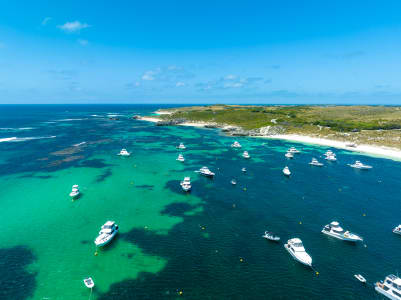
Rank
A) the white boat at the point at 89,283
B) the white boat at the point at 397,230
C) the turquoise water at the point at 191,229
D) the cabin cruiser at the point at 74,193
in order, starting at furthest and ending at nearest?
the cabin cruiser at the point at 74,193 < the white boat at the point at 397,230 < the turquoise water at the point at 191,229 < the white boat at the point at 89,283

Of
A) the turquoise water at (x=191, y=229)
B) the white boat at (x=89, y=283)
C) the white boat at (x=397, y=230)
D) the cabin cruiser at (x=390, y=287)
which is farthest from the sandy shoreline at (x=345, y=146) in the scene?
the white boat at (x=89, y=283)

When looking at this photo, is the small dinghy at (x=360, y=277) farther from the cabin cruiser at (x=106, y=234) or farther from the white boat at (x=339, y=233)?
the cabin cruiser at (x=106, y=234)

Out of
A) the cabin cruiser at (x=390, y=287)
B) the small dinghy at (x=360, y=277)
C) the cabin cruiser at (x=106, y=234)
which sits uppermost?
the cabin cruiser at (x=106, y=234)

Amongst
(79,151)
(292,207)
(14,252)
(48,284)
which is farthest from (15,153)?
(292,207)

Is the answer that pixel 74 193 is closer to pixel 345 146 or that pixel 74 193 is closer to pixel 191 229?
pixel 191 229

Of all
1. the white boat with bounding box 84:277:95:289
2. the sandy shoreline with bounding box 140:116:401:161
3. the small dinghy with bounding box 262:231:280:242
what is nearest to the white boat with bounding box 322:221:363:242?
the small dinghy with bounding box 262:231:280:242

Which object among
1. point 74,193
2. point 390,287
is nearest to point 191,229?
point 390,287
